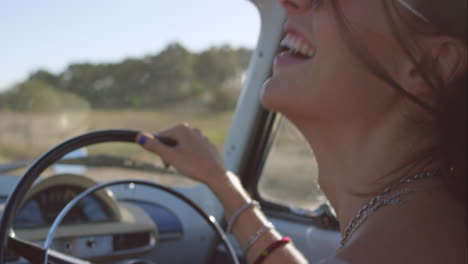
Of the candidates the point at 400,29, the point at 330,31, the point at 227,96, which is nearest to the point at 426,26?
the point at 400,29

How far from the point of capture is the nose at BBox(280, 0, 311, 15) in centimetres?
156

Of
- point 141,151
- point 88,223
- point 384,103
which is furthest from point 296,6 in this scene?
point 88,223

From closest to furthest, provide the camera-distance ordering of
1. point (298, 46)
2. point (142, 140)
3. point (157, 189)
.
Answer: point (298, 46)
point (142, 140)
point (157, 189)

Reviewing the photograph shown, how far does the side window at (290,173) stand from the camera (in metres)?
3.16

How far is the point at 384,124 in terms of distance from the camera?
Answer: 1409 millimetres

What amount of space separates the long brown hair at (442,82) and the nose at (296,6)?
224 mm

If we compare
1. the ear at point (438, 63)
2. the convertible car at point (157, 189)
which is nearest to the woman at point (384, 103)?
the ear at point (438, 63)

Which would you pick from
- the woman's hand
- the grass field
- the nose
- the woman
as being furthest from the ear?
the grass field

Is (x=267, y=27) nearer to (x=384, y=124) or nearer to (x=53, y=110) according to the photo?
(x=53, y=110)

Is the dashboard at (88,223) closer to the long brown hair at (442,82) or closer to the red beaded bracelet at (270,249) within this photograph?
the red beaded bracelet at (270,249)

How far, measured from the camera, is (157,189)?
8.67 ft

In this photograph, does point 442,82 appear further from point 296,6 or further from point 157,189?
point 157,189

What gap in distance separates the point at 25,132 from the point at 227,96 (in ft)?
3.99

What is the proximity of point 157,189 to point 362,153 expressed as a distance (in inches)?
55.3
